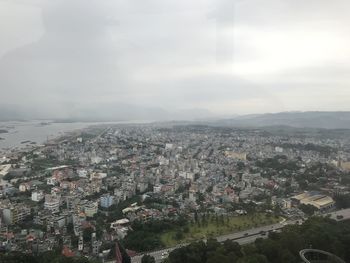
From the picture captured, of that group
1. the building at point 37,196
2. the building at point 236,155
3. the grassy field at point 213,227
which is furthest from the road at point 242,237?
the building at point 236,155

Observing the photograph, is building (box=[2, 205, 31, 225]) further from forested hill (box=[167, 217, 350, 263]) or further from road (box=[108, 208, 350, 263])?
forested hill (box=[167, 217, 350, 263])

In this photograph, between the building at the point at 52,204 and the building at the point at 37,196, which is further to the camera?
the building at the point at 37,196

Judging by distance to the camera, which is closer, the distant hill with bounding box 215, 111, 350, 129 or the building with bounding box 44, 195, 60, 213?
the building with bounding box 44, 195, 60, 213

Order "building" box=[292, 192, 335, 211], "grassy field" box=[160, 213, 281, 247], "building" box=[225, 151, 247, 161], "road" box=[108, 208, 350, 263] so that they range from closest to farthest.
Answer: "road" box=[108, 208, 350, 263] → "grassy field" box=[160, 213, 281, 247] → "building" box=[292, 192, 335, 211] → "building" box=[225, 151, 247, 161]

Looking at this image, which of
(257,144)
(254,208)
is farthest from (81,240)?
(257,144)

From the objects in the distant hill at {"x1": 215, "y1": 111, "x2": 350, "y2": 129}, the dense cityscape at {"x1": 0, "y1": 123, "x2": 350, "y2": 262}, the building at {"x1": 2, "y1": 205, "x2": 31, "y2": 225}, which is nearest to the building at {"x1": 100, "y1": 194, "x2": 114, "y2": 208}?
the dense cityscape at {"x1": 0, "y1": 123, "x2": 350, "y2": 262}

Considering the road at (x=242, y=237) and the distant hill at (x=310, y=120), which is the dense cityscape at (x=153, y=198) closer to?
the road at (x=242, y=237)
